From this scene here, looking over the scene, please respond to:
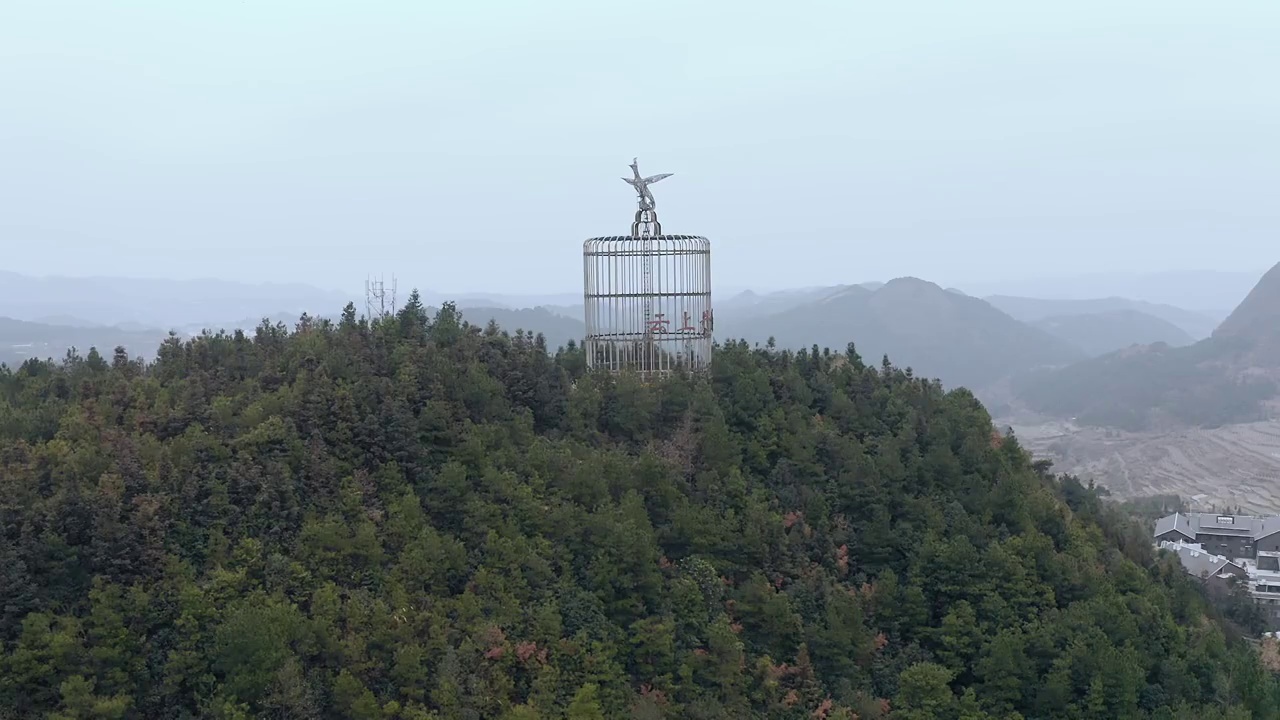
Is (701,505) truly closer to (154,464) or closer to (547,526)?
(547,526)

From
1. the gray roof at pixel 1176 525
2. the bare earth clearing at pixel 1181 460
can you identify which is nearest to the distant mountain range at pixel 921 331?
the bare earth clearing at pixel 1181 460

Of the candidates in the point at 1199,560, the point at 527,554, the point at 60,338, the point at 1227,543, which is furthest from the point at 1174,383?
the point at 527,554

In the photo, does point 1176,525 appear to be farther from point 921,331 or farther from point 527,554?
point 921,331

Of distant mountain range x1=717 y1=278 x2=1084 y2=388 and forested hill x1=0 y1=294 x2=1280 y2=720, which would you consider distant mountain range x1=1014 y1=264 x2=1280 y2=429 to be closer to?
distant mountain range x1=717 y1=278 x2=1084 y2=388

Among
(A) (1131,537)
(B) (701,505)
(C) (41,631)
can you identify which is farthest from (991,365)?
(C) (41,631)

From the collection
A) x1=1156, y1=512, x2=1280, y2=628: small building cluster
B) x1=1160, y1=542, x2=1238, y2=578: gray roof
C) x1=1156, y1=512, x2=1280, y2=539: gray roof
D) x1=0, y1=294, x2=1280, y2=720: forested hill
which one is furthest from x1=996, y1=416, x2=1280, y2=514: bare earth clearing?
x1=0, y1=294, x2=1280, y2=720: forested hill
